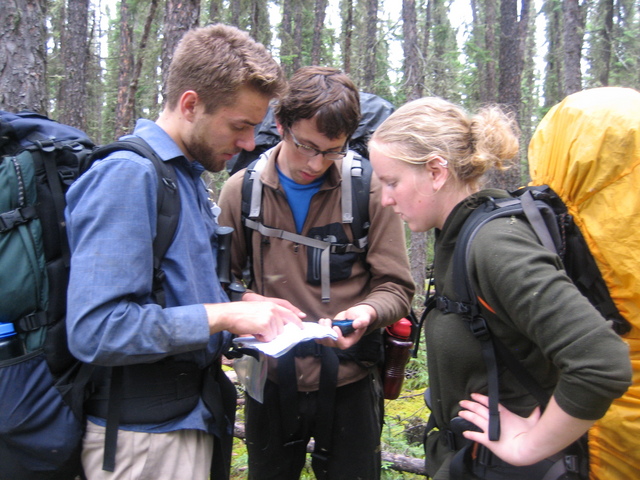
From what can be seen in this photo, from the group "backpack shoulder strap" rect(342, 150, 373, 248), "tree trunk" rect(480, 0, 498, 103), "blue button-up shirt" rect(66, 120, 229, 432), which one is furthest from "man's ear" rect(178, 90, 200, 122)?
"tree trunk" rect(480, 0, 498, 103)

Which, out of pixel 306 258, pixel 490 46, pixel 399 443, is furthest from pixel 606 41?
pixel 306 258

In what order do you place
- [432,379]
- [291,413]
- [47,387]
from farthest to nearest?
[291,413] → [432,379] → [47,387]

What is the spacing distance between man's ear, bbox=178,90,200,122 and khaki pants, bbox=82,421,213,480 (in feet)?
4.31

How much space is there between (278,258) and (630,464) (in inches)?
73.7

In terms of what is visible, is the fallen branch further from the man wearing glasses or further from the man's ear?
the man's ear

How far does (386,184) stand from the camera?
83.0 inches

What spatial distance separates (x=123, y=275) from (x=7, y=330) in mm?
579

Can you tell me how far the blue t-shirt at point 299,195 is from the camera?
2.87 metres

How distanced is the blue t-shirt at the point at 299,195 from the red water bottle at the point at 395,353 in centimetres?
87

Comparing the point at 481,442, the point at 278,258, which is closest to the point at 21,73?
the point at 278,258

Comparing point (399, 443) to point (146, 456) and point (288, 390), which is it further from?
point (146, 456)

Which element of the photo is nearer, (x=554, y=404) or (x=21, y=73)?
(x=554, y=404)

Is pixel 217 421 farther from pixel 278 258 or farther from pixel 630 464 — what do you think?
pixel 630 464

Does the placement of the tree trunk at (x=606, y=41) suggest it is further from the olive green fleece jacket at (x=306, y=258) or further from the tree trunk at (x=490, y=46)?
the olive green fleece jacket at (x=306, y=258)
